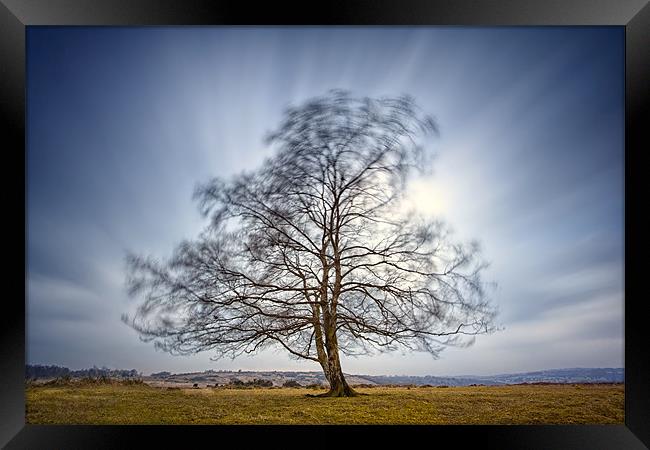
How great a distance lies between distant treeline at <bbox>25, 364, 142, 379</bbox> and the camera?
4.21 m

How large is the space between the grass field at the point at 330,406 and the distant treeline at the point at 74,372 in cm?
8

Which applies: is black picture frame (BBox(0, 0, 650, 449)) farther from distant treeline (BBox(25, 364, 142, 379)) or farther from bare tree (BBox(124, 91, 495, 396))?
bare tree (BBox(124, 91, 495, 396))

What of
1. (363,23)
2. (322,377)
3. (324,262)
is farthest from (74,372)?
(363,23)

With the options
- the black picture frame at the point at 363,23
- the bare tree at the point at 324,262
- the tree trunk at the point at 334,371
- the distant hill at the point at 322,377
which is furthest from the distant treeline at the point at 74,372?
the tree trunk at the point at 334,371

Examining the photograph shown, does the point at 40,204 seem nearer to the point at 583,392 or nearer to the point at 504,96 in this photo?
the point at 504,96

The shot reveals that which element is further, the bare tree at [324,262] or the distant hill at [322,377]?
the bare tree at [324,262]

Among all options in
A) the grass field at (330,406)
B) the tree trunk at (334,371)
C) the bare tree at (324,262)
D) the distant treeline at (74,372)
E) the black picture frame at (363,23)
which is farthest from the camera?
the tree trunk at (334,371)

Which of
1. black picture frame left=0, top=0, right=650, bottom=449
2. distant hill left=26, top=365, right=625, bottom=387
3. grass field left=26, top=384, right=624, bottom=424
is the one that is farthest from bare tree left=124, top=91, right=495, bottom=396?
black picture frame left=0, top=0, right=650, bottom=449

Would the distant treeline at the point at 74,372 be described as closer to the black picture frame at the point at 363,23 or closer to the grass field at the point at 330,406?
the grass field at the point at 330,406

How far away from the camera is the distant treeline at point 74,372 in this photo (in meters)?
4.21

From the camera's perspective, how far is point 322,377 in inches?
177

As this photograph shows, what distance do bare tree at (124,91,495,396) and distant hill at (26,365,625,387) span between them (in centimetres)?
17
